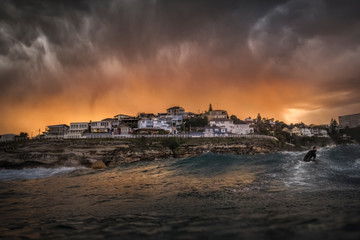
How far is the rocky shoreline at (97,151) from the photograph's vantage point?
47.3 m

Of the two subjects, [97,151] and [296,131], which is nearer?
[97,151]

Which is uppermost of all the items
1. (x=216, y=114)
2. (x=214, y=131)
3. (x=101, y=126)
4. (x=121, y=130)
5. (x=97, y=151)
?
(x=216, y=114)

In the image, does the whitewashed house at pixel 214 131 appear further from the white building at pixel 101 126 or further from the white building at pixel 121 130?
the white building at pixel 101 126

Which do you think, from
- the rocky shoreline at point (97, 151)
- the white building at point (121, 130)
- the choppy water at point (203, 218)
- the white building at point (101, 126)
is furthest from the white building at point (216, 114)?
the choppy water at point (203, 218)

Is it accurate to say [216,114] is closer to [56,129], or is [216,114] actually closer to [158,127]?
[158,127]

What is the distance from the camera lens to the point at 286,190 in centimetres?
955

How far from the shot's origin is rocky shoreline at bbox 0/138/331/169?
4731cm

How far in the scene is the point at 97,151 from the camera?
5097 cm

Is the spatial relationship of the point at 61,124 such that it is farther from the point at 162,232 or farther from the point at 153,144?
the point at 162,232

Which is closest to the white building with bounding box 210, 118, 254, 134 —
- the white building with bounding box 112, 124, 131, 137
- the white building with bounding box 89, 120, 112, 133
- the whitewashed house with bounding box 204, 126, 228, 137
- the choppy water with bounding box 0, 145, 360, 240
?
the whitewashed house with bounding box 204, 126, 228, 137

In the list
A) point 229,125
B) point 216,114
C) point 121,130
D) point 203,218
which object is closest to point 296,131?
point 216,114

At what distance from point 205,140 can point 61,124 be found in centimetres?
6685

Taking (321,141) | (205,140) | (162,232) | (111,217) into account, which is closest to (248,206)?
(162,232)

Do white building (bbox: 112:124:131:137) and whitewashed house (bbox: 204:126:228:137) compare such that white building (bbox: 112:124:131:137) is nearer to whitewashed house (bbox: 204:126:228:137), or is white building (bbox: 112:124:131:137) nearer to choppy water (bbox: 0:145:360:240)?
whitewashed house (bbox: 204:126:228:137)
